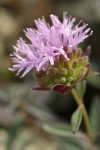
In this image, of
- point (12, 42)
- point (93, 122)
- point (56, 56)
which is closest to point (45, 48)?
point (56, 56)

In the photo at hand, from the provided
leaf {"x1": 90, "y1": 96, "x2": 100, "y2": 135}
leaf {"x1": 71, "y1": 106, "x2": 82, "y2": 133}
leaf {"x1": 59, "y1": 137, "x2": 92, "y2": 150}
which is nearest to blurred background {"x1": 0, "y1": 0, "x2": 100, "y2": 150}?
leaf {"x1": 59, "y1": 137, "x2": 92, "y2": 150}

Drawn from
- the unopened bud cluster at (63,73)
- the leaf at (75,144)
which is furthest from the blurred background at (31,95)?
the unopened bud cluster at (63,73)

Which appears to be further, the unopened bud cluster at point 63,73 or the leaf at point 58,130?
the leaf at point 58,130

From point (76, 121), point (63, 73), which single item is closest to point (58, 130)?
point (76, 121)

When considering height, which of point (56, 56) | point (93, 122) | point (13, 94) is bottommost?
point (93, 122)

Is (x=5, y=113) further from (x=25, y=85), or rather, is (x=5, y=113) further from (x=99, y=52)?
(x=99, y=52)

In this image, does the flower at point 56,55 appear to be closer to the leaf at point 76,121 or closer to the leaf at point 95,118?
the leaf at point 76,121

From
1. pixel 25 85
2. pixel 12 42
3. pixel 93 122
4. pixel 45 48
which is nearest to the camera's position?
Answer: pixel 45 48

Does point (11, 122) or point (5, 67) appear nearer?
point (11, 122)
